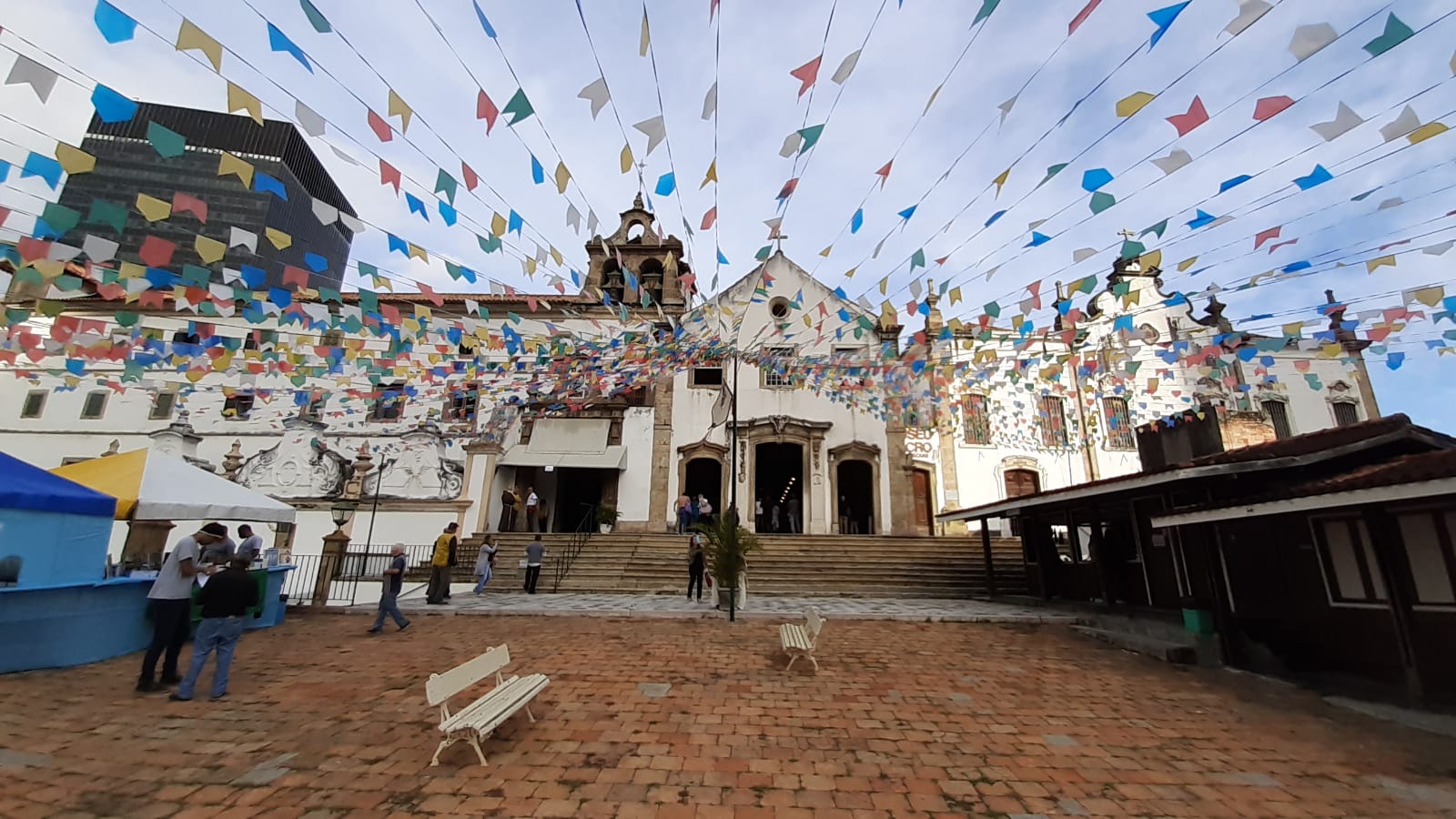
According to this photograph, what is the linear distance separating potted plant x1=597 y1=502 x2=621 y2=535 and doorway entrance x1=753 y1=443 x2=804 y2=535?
4721mm

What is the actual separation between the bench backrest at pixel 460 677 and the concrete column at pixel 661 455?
13395 mm

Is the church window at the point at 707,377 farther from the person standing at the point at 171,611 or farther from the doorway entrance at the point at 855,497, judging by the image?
the person standing at the point at 171,611

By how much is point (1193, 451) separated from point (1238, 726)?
8.41 meters

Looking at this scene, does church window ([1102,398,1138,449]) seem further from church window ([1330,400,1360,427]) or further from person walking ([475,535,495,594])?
person walking ([475,535,495,594])

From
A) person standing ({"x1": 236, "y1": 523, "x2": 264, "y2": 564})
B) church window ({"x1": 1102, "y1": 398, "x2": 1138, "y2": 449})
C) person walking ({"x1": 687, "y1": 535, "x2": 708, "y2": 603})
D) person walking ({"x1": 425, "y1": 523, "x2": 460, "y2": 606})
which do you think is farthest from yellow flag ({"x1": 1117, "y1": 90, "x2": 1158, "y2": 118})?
church window ({"x1": 1102, "y1": 398, "x2": 1138, "y2": 449})

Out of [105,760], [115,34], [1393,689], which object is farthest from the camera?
[1393,689]

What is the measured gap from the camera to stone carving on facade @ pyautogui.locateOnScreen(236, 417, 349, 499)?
1834 centimetres

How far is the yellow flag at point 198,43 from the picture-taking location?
129 inches

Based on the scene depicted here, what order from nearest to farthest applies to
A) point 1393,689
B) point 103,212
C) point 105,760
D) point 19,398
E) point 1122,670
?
point 105,760 < point 103,212 < point 1393,689 < point 1122,670 < point 19,398

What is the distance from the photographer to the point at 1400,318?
20.8ft

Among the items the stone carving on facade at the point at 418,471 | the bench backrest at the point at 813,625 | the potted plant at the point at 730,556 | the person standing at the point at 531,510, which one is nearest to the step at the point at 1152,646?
the bench backrest at the point at 813,625

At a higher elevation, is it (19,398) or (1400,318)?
(19,398)

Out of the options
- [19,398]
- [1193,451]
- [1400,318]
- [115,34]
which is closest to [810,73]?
[115,34]

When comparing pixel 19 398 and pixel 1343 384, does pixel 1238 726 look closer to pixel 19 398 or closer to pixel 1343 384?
pixel 1343 384
